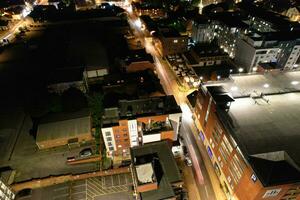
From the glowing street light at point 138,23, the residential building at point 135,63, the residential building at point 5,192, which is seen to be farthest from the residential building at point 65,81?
the glowing street light at point 138,23

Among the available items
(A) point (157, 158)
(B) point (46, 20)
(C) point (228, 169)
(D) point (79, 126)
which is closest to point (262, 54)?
(C) point (228, 169)

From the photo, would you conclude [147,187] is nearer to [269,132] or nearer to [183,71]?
[269,132]

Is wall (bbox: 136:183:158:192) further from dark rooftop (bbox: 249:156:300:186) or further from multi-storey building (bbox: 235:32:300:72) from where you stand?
multi-storey building (bbox: 235:32:300:72)

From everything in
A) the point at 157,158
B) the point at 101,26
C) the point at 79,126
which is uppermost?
the point at 101,26

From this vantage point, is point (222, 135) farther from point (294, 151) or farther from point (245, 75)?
point (245, 75)

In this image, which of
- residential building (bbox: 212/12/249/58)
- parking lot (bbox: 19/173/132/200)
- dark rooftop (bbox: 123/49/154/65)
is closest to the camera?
parking lot (bbox: 19/173/132/200)

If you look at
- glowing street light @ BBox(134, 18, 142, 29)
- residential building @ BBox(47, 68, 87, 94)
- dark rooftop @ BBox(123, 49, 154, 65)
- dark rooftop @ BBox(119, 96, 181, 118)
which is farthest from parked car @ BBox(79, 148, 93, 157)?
glowing street light @ BBox(134, 18, 142, 29)

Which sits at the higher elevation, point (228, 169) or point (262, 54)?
point (262, 54)
